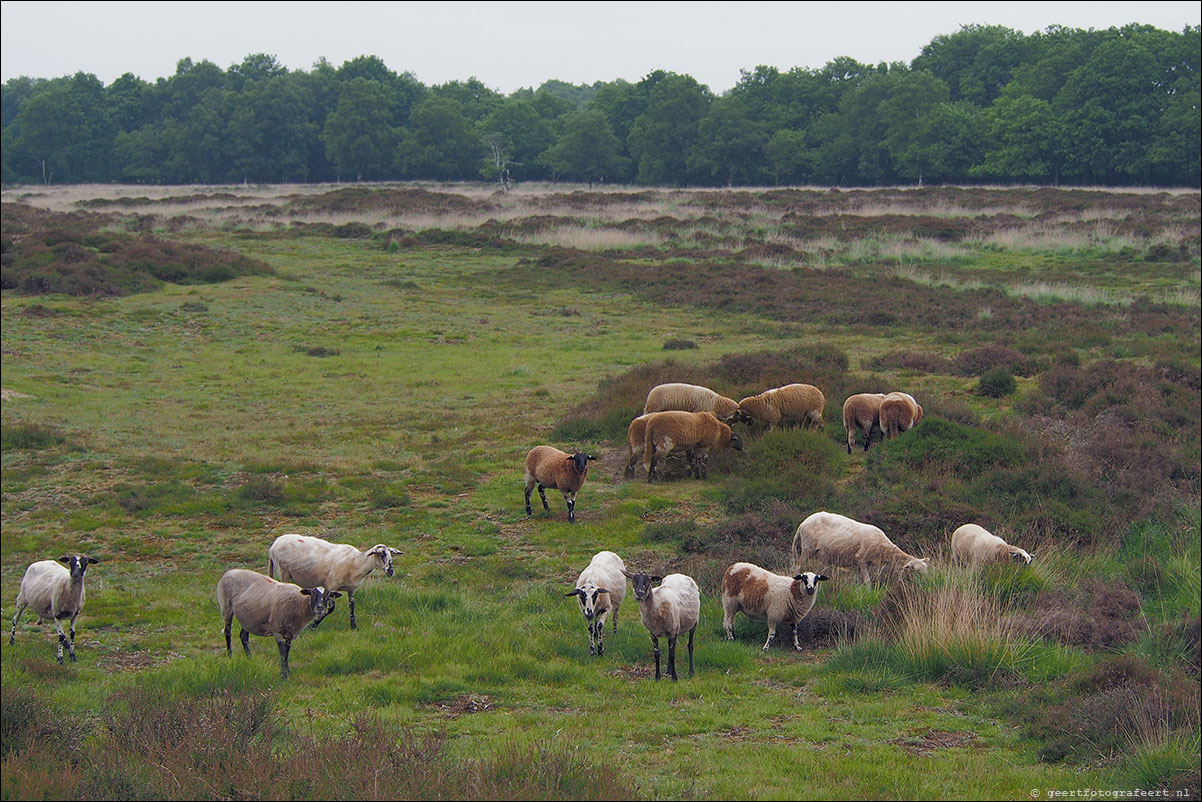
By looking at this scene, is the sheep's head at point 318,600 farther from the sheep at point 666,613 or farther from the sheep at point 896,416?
the sheep at point 896,416

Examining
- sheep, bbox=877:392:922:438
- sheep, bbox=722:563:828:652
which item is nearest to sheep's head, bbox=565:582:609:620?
sheep, bbox=722:563:828:652

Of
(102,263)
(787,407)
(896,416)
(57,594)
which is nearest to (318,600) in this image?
(57,594)

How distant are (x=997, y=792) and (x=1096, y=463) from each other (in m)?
10.7

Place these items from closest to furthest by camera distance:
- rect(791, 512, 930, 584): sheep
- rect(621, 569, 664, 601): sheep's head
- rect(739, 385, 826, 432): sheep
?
rect(621, 569, 664, 601): sheep's head
rect(791, 512, 930, 584): sheep
rect(739, 385, 826, 432): sheep

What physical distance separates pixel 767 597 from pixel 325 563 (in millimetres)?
4726

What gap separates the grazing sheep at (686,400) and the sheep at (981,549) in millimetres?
5799

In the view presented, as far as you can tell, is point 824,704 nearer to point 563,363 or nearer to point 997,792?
point 997,792

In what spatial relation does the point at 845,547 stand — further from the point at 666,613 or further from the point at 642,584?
the point at 642,584

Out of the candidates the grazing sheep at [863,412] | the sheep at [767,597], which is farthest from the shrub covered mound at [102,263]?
the sheep at [767,597]

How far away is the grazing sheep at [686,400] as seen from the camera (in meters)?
17.5

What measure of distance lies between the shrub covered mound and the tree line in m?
59.4

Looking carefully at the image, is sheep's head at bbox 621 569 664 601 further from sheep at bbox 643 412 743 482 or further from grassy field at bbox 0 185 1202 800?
sheep at bbox 643 412 743 482

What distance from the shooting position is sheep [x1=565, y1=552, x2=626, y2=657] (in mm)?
9328

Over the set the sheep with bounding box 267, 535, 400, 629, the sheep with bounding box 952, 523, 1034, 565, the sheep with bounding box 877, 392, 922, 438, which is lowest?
the sheep with bounding box 952, 523, 1034, 565
